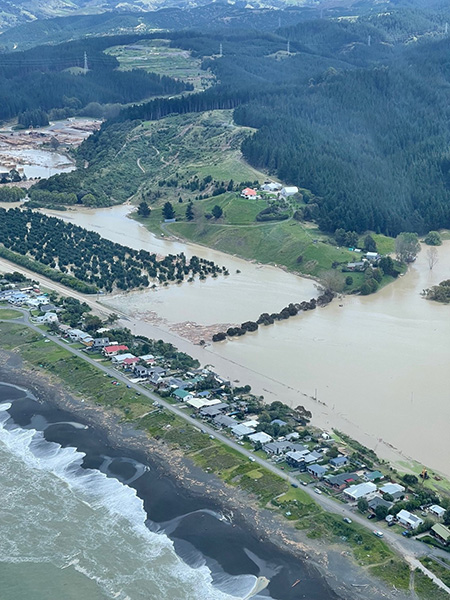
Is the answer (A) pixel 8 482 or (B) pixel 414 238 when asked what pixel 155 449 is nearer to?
(A) pixel 8 482

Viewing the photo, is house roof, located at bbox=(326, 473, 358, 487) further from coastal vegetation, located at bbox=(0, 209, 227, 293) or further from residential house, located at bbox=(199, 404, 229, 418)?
coastal vegetation, located at bbox=(0, 209, 227, 293)

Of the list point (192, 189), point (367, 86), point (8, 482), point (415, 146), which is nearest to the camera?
point (8, 482)

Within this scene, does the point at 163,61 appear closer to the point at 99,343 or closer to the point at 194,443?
the point at 99,343

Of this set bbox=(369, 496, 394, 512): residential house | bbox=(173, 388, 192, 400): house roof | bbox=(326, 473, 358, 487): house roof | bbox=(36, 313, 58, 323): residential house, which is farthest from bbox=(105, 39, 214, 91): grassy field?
bbox=(369, 496, 394, 512): residential house

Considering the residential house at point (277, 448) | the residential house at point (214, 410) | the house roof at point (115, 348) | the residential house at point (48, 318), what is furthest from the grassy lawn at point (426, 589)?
the residential house at point (48, 318)

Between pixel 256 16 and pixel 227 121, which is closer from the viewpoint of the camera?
pixel 227 121

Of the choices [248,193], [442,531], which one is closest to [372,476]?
[442,531]

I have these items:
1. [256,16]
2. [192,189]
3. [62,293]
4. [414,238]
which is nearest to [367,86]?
[192,189]
